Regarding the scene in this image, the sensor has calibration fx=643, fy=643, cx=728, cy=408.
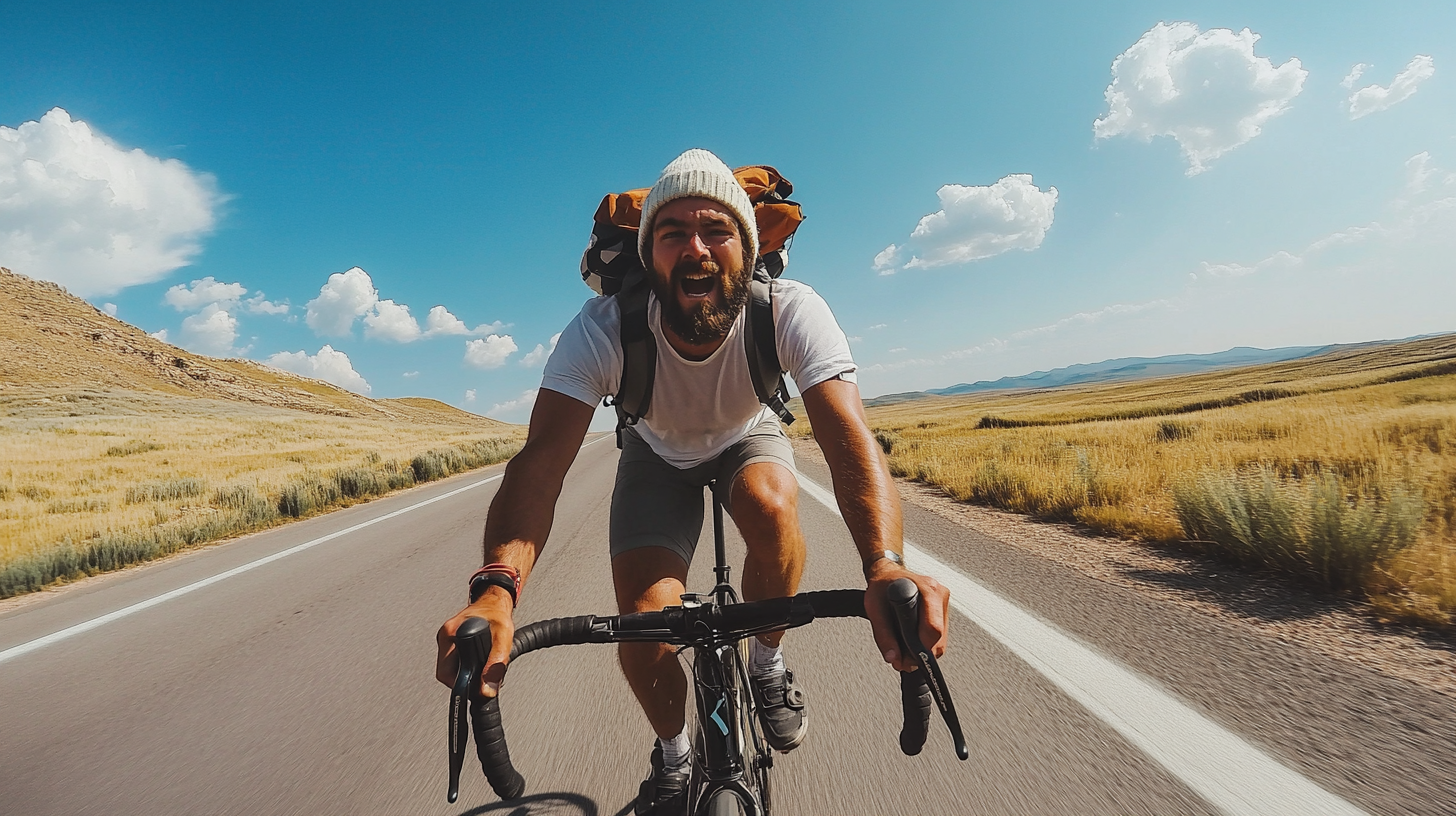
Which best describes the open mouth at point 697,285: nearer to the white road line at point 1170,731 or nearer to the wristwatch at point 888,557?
the wristwatch at point 888,557

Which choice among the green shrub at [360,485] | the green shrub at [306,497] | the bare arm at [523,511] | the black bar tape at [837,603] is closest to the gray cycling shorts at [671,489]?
the bare arm at [523,511]

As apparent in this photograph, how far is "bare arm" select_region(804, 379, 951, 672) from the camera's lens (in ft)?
3.64

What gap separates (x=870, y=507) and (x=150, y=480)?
22828 mm

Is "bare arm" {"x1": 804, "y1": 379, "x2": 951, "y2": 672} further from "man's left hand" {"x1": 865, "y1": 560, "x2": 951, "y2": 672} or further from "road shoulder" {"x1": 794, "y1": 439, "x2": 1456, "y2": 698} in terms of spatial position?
"road shoulder" {"x1": 794, "y1": 439, "x2": 1456, "y2": 698}

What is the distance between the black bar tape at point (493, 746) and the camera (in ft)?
3.22

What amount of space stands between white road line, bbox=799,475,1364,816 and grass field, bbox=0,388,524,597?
31.3ft

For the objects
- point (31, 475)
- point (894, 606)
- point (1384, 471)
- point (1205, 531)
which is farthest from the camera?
point (31, 475)

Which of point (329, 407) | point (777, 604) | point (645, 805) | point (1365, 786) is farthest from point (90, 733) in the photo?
point (329, 407)

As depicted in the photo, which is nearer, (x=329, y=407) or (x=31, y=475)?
(x=31, y=475)

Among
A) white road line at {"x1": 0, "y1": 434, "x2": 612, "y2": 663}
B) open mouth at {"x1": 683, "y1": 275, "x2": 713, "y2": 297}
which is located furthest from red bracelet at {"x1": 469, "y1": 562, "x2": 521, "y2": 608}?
white road line at {"x1": 0, "y1": 434, "x2": 612, "y2": 663}

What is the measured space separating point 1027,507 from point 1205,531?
2.55 meters

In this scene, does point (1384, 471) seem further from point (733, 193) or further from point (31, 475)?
point (31, 475)

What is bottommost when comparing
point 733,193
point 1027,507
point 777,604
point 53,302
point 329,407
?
point 1027,507

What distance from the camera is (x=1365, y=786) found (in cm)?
188
